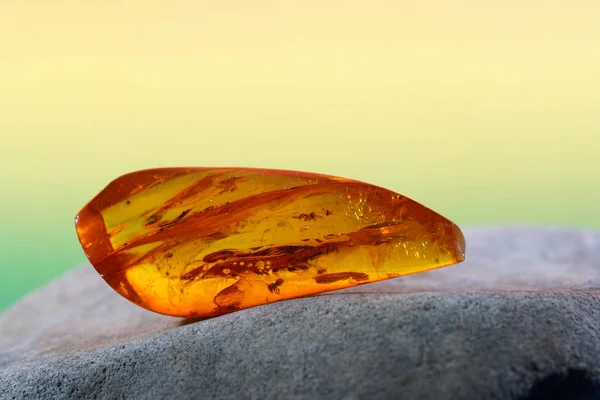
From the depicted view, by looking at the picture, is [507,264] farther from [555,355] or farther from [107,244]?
[107,244]

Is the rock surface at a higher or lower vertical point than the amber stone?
lower

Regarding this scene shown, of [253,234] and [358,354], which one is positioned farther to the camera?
[253,234]

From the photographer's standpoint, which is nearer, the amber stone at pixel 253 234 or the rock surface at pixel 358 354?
the rock surface at pixel 358 354

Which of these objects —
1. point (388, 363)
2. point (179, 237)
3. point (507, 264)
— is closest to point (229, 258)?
point (179, 237)

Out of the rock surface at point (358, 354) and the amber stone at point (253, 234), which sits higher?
the amber stone at point (253, 234)

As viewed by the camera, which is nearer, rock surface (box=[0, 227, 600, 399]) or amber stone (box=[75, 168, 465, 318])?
rock surface (box=[0, 227, 600, 399])
